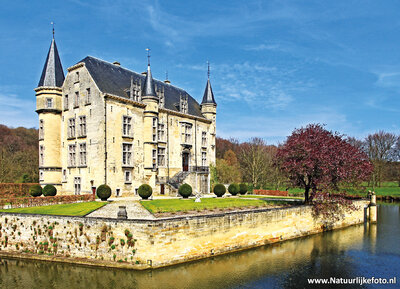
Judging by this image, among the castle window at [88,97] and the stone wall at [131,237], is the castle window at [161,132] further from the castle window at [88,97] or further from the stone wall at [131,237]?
the stone wall at [131,237]

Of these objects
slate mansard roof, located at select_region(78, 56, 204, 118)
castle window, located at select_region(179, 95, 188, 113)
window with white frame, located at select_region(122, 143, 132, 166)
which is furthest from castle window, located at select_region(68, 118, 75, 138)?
castle window, located at select_region(179, 95, 188, 113)

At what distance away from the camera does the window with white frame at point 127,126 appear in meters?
35.0

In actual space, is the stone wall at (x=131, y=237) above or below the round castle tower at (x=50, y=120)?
below

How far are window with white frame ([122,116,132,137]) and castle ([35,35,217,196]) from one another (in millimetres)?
100

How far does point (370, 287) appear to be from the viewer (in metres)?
15.8

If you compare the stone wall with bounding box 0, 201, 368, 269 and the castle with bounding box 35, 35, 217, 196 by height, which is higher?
the castle with bounding box 35, 35, 217, 196

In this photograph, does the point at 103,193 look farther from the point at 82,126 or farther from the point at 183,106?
the point at 183,106

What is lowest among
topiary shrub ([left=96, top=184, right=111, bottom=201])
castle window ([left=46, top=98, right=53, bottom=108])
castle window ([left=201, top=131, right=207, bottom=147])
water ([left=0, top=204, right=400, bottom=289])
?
water ([left=0, top=204, right=400, bottom=289])

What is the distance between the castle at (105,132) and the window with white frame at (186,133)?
97 cm

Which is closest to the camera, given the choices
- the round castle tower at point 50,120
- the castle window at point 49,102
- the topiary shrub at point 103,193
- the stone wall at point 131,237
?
the stone wall at point 131,237

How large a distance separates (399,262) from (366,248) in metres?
3.28

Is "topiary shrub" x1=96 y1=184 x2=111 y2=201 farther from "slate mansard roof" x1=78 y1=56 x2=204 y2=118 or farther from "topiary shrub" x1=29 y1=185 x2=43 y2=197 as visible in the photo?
"slate mansard roof" x1=78 y1=56 x2=204 y2=118

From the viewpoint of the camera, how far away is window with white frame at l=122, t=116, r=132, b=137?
3500 centimetres

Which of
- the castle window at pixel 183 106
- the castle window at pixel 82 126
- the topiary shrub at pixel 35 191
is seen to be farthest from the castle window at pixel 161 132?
the topiary shrub at pixel 35 191
